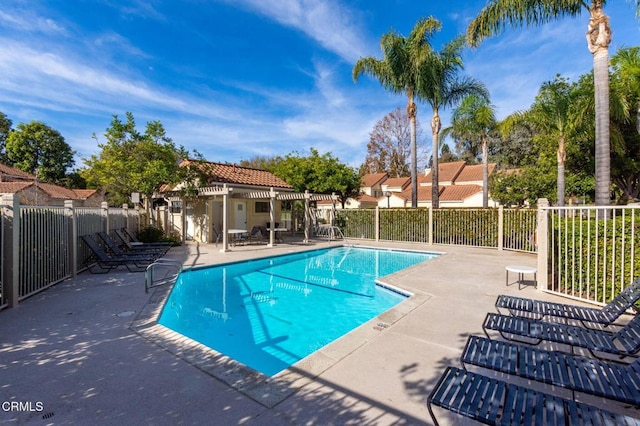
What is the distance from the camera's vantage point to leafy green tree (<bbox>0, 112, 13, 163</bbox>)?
42.8 meters

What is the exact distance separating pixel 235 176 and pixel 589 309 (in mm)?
18424

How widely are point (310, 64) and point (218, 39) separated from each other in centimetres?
660

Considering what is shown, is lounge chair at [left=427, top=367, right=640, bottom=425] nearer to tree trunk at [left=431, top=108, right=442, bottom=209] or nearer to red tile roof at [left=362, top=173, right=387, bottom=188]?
tree trunk at [left=431, top=108, right=442, bottom=209]

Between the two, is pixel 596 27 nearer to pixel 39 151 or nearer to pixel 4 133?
pixel 39 151

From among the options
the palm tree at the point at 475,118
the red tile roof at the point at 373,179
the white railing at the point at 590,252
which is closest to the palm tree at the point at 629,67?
the palm tree at the point at 475,118

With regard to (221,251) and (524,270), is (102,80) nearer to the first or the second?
(221,251)

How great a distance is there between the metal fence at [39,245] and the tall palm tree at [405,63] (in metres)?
16.3

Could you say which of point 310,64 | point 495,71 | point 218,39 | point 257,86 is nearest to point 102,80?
point 218,39

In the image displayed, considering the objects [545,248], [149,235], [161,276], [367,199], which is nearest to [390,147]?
[367,199]

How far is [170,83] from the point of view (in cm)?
1800

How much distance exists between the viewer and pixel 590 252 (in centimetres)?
629

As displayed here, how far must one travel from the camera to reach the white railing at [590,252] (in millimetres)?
5695

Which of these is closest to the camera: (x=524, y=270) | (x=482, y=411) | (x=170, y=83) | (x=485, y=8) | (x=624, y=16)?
(x=482, y=411)

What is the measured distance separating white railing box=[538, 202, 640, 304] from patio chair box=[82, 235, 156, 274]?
1161 centimetres
